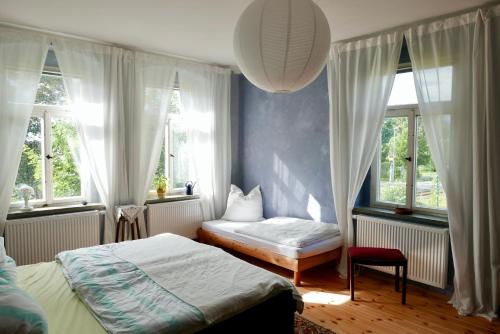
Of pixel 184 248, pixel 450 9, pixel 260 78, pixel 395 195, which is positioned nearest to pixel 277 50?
pixel 260 78

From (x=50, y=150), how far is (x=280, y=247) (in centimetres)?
265

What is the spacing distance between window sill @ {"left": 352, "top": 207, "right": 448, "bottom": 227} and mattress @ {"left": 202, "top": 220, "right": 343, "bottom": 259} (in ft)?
1.27

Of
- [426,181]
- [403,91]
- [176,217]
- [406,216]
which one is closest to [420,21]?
[403,91]

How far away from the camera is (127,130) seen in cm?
398

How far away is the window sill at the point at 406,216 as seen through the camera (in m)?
3.10

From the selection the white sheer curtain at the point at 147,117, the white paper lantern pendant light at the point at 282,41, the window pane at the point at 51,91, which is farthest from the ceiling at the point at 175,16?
the white paper lantern pendant light at the point at 282,41

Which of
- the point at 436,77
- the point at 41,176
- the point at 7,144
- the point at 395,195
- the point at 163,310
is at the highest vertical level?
→ the point at 436,77

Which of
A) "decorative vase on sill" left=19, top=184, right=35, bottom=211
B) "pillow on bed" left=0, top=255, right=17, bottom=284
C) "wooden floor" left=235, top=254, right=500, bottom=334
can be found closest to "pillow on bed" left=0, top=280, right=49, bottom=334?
"pillow on bed" left=0, top=255, right=17, bottom=284

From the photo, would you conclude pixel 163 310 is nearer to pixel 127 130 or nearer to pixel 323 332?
pixel 323 332

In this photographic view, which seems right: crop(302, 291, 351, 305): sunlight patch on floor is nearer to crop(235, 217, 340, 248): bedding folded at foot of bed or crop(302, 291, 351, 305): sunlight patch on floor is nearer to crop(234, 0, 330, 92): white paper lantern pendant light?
crop(235, 217, 340, 248): bedding folded at foot of bed

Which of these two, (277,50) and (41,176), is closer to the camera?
(277,50)

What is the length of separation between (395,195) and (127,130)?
10.2 ft

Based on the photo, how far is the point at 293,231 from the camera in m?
3.65

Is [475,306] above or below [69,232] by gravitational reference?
below
